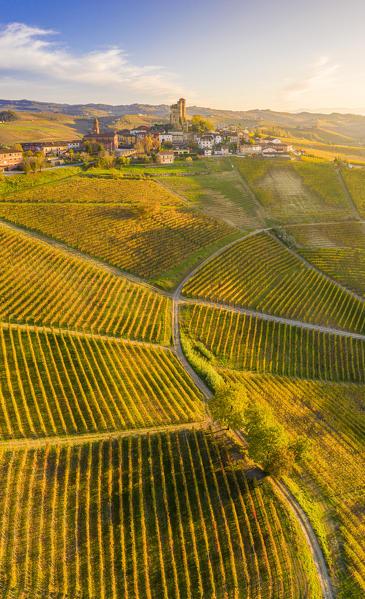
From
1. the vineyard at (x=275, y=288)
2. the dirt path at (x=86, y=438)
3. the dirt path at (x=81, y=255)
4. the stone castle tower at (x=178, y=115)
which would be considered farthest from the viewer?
the stone castle tower at (x=178, y=115)

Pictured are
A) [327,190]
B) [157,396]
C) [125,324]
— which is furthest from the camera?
[327,190]

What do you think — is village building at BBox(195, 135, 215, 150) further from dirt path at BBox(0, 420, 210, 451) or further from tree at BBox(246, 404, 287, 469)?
tree at BBox(246, 404, 287, 469)

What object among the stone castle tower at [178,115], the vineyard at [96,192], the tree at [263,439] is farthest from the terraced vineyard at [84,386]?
the stone castle tower at [178,115]

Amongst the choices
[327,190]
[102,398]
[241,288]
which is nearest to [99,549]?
[102,398]

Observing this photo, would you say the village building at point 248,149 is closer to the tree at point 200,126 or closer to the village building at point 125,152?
the tree at point 200,126

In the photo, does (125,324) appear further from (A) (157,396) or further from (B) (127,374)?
(A) (157,396)
